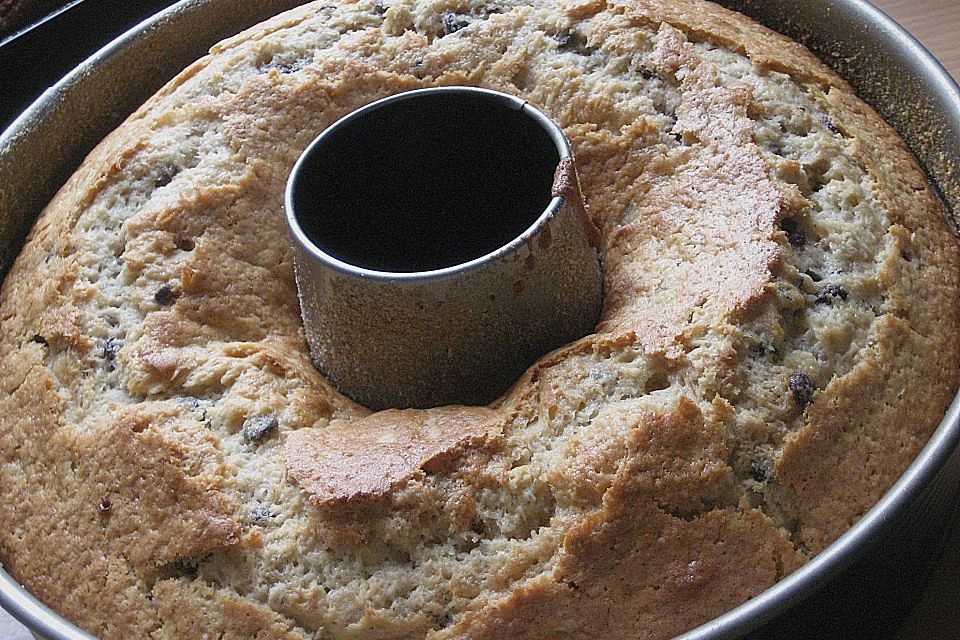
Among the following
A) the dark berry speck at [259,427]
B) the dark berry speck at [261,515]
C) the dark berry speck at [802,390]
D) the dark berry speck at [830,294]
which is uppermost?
the dark berry speck at [830,294]

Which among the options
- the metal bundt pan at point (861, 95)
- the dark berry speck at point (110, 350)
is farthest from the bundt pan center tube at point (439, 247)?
the metal bundt pan at point (861, 95)

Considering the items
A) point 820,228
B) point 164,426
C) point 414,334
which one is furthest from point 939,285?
point 164,426

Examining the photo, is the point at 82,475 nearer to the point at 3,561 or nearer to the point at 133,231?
the point at 3,561

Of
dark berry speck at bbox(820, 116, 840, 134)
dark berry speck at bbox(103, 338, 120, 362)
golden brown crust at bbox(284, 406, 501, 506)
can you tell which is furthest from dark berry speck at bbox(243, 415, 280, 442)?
dark berry speck at bbox(820, 116, 840, 134)

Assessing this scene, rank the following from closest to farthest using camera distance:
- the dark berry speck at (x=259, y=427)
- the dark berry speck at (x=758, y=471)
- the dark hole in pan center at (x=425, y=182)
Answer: the dark berry speck at (x=758, y=471)
the dark berry speck at (x=259, y=427)
the dark hole in pan center at (x=425, y=182)

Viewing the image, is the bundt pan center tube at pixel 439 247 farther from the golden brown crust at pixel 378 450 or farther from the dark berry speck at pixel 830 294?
the dark berry speck at pixel 830 294

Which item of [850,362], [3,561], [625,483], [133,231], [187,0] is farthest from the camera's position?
[187,0]
